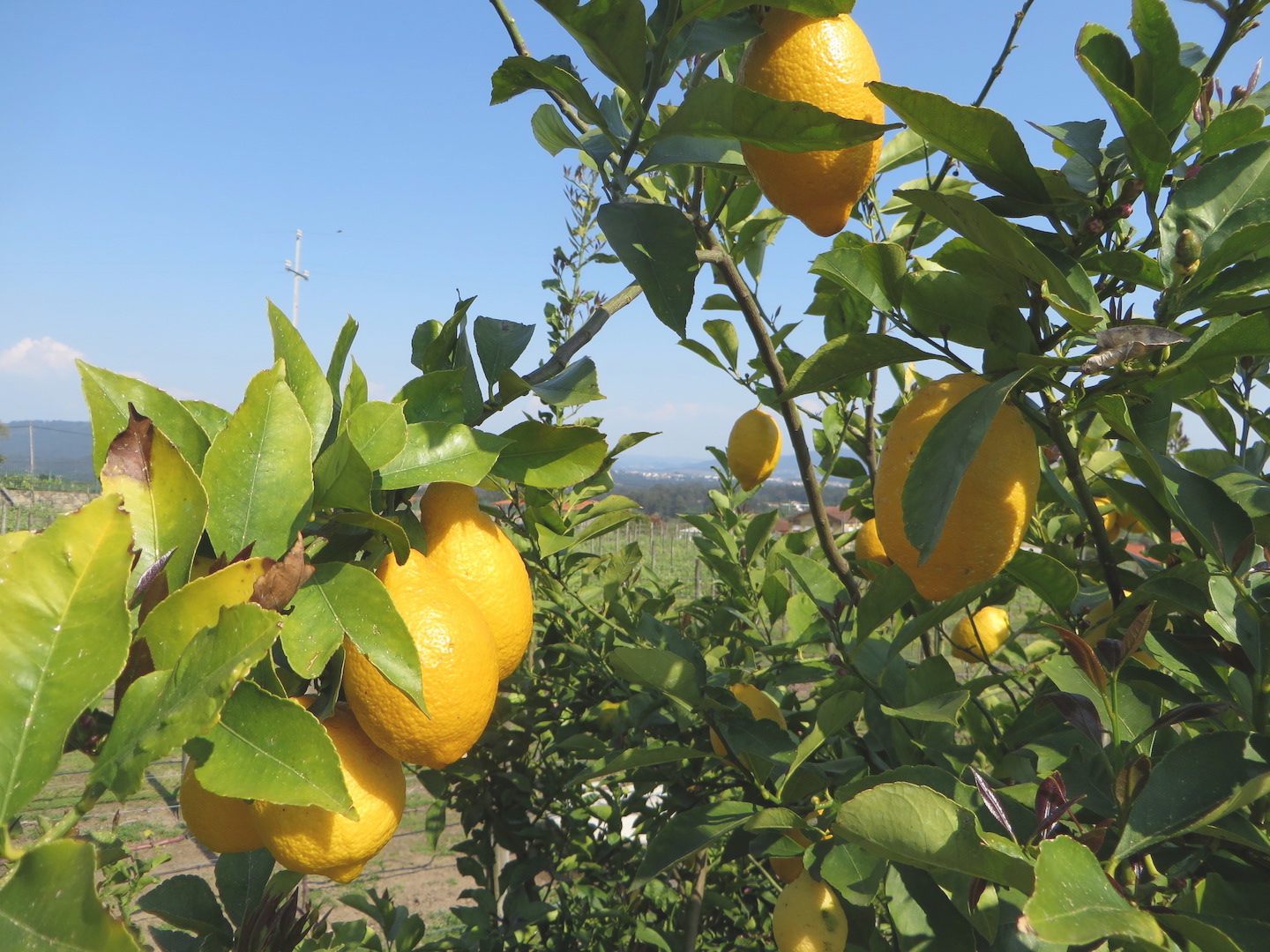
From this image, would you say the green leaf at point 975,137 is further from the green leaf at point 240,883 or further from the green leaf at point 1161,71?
the green leaf at point 240,883

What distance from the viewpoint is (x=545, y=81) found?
0.55 m

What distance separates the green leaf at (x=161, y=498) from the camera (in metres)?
0.44

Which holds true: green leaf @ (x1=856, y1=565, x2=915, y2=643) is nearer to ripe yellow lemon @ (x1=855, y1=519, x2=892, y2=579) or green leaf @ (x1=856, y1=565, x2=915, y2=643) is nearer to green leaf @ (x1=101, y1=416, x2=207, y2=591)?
ripe yellow lemon @ (x1=855, y1=519, x2=892, y2=579)

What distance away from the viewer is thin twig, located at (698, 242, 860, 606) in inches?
28.5

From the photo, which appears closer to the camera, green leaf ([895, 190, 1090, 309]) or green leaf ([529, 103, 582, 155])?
green leaf ([895, 190, 1090, 309])

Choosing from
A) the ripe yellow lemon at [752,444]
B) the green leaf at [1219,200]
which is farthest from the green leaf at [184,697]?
the ripe yellow lemon at [752,444]

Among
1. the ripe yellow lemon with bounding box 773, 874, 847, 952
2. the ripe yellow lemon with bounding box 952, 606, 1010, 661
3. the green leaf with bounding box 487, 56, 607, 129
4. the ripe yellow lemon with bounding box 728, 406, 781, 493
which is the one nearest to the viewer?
the green leaf with bounding box 487, 56, 607, 129

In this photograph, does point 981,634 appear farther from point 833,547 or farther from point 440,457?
point 440,457

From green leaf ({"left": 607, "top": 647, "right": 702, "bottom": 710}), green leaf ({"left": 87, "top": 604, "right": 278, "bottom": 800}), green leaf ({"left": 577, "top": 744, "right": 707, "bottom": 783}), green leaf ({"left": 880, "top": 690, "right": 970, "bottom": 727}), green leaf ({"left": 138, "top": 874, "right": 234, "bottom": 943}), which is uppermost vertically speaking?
green leaf ({"left": 87, "top": 604, "right": 278, "bottom": 800})

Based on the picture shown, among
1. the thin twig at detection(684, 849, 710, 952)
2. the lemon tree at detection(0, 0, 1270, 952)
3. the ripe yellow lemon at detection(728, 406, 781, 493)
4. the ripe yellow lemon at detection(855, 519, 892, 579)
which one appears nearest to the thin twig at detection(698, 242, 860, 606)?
the lemon tree at detection(0, 0, 1270, 952)

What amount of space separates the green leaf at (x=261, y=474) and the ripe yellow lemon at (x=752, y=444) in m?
1.05

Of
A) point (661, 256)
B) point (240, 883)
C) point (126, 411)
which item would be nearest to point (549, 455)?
point (661, 256)

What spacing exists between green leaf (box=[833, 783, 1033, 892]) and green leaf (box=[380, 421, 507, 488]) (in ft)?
1.04

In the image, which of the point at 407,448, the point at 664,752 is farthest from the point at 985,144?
the point at 664,752
